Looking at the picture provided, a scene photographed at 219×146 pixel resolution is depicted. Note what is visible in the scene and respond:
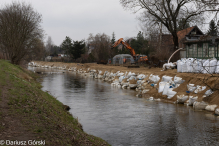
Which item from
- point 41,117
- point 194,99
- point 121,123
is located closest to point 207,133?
point 121,123

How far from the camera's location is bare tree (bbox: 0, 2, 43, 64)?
28562 millimetres

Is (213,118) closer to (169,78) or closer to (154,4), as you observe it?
(169,78)

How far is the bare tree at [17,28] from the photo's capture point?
2856cm

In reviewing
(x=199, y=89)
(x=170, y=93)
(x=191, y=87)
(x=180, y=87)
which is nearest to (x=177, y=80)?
(x=180, y=87)

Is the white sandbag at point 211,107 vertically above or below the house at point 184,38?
below

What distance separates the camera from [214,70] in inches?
599

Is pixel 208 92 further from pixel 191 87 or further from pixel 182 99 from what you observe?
pixel 182 99

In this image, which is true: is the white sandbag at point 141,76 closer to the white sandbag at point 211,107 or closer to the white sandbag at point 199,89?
the white sandbag at point 199,89

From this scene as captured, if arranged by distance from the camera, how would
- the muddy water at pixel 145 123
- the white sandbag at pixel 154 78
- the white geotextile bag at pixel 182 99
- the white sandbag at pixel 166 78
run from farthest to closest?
the white sandbag at pixel 154 78
the white sandbag at pixel 166 78
the white geotextile bag at pixel 182 99
the muddy water at pixel 145 123

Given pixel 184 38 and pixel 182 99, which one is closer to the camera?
pixel 182 99

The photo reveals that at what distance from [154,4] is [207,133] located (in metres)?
19.3

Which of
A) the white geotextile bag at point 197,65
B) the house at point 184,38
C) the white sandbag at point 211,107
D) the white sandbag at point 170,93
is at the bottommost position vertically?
the white sandbag at point 211,107

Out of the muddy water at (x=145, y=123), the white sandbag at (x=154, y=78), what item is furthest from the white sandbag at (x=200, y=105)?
the white sandbag at (x=154, y=78)

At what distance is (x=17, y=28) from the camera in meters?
28.8
